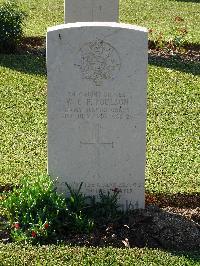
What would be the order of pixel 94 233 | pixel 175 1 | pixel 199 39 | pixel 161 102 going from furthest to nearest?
pixel 175 1 → pixel 199 39 → pixel 161 102 → pixel 94 233

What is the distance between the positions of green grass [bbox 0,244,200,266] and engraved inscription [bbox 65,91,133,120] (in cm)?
122

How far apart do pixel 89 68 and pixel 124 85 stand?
0.35m

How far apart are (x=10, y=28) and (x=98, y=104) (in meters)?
6.35

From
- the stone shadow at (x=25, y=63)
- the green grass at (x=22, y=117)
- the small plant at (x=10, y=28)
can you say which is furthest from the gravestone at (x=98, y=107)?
the small plant at (x=10, y=28)

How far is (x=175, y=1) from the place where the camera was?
1878 centimetres

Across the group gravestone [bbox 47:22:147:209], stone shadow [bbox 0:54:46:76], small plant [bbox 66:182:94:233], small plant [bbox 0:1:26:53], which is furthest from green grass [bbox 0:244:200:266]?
small plant [bbox 0:1:26:53]

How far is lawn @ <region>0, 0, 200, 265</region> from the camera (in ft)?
18.4

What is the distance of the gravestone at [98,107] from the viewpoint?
19.4 ft

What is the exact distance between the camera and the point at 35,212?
5.99m

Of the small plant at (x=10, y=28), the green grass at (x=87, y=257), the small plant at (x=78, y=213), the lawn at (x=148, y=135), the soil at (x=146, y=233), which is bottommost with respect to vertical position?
the green grass at (x=87, y=257)

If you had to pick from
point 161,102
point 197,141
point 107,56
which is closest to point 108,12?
point 161,102

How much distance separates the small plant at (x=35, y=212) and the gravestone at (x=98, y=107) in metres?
0.29

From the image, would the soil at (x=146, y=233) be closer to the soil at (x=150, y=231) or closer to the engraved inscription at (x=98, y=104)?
the soil at (x=150, y=231)

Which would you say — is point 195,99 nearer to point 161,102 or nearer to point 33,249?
point 161,102
